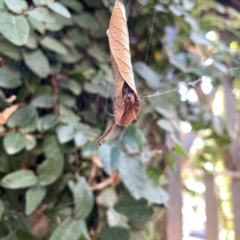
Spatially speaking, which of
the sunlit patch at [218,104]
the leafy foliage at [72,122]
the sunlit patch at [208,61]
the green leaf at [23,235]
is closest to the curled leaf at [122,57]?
the leafy foliage at [72,122]

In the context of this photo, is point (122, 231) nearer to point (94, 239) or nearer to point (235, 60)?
point (94, 239)

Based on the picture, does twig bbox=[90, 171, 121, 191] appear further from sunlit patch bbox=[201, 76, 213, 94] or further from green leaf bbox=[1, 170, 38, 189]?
sunlit patch bbox=[201, 76, 213, 94]

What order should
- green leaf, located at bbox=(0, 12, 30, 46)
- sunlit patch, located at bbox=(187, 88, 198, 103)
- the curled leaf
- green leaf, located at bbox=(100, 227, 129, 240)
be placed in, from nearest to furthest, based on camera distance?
1. the curled leaf
2. green leaf, located at bbox=(0, 12, 30, 46)
3. green leaf, located at bbox=(100, 227, 129, 240)
4. sunlit patch, located at bbox=(187, 88, 198, 103)

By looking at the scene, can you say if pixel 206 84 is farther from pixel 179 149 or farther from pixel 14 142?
pixel 14 142

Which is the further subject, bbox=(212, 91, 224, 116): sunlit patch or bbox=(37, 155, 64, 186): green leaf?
bbox=(212, 91, 224, 116): sunlit patch

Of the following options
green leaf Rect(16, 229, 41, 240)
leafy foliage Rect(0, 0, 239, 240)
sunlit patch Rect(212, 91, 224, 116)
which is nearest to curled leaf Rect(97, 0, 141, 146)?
leafy foliage Rect(0, 0, 239, 240)

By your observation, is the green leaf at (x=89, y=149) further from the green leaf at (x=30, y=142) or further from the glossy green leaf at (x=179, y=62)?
the glossy green leaf at (x=179, y=62)
